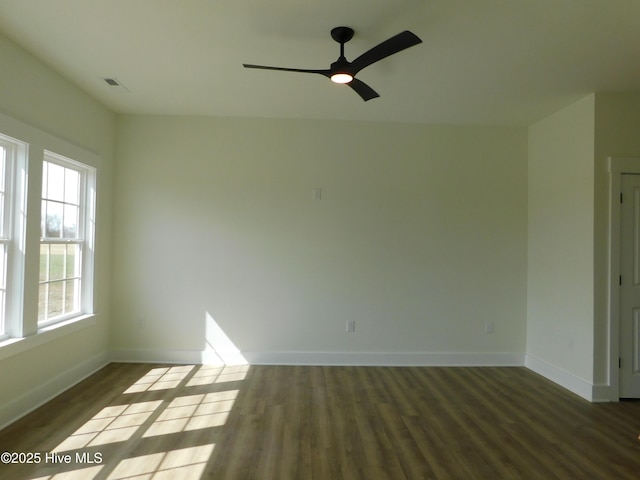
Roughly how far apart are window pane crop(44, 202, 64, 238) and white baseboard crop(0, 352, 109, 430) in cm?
129

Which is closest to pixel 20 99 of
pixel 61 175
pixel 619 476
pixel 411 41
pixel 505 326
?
pixel 61 175

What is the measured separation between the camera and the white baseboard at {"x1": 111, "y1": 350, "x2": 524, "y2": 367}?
407 centimetres

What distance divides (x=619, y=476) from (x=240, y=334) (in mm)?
3378

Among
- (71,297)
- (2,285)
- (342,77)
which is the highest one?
(342,77)

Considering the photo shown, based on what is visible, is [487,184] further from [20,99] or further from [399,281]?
[20,99]

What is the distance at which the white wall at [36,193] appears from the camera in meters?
2.65

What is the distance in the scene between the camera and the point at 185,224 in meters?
4.11

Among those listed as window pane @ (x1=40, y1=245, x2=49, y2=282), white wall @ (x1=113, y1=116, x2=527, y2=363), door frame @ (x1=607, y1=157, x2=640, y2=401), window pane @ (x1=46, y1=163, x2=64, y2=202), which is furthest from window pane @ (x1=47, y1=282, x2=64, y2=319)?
door frame @ (x1=607, y1=157, x2=640, y2=401)

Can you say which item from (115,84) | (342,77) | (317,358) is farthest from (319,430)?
(115,84)

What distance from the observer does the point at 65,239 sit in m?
3.40

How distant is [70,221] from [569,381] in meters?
5.20

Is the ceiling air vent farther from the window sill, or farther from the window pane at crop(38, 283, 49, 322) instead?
the window sill

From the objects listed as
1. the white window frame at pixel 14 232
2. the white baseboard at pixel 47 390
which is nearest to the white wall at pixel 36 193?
the white baseboard at pixel 47 390

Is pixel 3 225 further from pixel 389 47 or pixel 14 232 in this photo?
pixel 389 47
